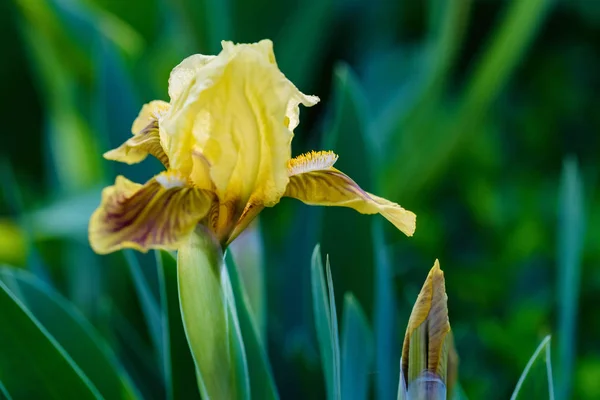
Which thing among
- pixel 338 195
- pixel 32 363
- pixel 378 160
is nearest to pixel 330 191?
pixel 338 195

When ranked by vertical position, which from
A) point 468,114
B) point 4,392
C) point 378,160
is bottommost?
point 4,392

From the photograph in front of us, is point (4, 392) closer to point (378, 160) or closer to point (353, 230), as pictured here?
point (353, 230)

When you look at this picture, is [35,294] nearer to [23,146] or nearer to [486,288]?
[486,288]

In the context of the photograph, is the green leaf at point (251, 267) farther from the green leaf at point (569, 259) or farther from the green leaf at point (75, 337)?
the green leaf at point (569, 259)

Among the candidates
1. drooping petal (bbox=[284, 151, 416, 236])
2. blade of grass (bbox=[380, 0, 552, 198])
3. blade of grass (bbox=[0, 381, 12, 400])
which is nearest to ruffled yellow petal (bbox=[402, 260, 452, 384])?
drooping petal (bbox=[284, 151, 416, 236])

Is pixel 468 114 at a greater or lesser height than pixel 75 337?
greater
